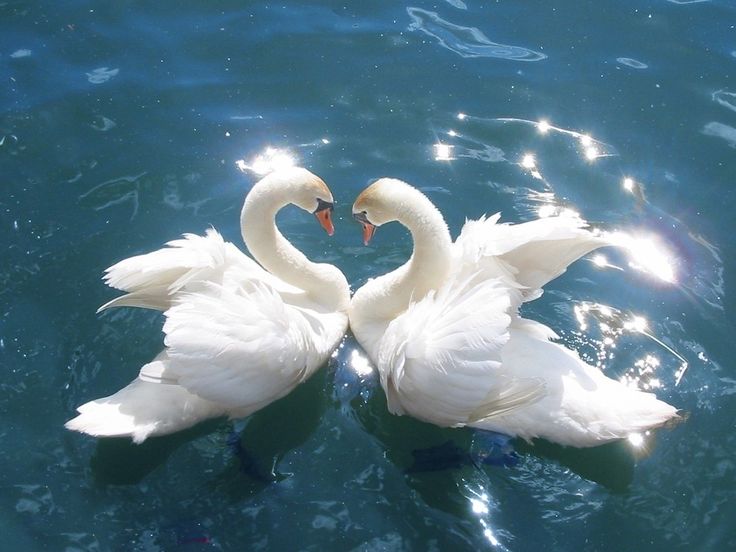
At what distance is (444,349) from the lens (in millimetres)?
6547

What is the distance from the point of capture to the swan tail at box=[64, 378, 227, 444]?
6477 mm

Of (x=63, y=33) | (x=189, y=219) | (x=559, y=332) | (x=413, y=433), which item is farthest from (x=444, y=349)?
(x=63, y=33)

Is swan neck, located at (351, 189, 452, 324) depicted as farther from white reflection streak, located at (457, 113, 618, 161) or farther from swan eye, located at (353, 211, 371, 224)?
white reflection streak, located at (457, 113, 618, 161)

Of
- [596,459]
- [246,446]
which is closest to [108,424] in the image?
[246,446]

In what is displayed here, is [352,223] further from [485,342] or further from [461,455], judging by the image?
A: [485,342]

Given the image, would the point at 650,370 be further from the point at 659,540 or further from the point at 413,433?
the point at 413,433

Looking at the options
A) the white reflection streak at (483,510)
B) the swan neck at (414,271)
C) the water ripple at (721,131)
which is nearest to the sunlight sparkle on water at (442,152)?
the swan neck at (414,271)

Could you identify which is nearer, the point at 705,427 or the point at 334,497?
the point at 334,497

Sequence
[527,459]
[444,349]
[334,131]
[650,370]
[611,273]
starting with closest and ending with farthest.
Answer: [444,349] < [527,459] < [650,370] < [611,273] < [334,131]

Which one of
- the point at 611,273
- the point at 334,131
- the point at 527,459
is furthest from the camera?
the point at 334,131

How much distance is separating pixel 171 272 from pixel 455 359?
7.64ft

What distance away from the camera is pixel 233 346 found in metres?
6.49

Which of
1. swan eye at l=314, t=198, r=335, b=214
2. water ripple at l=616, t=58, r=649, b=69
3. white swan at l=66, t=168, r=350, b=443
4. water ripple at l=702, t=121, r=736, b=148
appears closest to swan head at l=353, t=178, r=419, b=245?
swan eye at l=314, t=198, r=335, b=214

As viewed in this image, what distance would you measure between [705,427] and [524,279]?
184cm
